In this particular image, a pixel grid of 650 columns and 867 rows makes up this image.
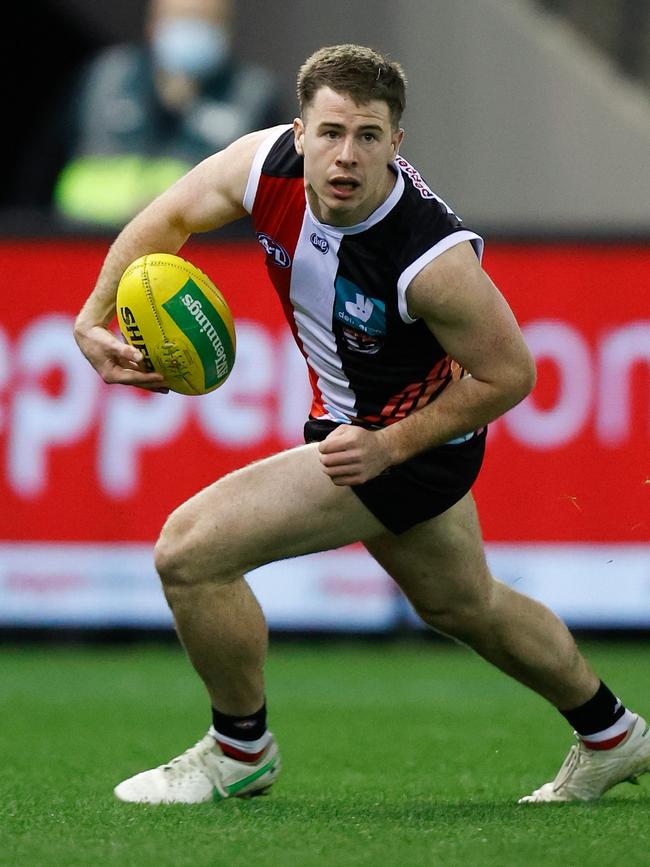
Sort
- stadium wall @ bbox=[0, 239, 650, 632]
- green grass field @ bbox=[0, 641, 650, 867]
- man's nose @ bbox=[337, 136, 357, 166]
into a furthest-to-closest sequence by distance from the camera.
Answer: stadium wall @ bbox=[0, 239, 650, 632] → man's nose @ bbox=[337, 136, 357, 166] → green grass field @ bbox=[0, 641, 650, 867]

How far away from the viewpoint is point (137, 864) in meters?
4.44

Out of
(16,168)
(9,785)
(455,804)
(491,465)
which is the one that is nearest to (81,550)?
(491,465)

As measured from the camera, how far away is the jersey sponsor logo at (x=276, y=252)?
5.34 metres

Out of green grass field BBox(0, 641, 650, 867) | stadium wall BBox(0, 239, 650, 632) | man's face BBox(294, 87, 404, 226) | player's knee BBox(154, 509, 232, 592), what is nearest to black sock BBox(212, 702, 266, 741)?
green grass field BBox(0, 641, 650, 867)

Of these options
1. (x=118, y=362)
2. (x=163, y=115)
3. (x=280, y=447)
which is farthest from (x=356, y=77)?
(x=163, y=115)

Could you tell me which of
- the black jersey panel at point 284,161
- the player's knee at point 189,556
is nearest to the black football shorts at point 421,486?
the player's knee at point 189,556

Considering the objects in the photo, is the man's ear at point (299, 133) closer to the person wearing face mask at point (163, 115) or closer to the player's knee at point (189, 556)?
the player's knee at point (189, 556)

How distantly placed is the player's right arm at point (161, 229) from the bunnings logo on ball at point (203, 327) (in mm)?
154

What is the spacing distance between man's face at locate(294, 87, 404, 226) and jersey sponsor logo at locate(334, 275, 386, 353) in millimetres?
247

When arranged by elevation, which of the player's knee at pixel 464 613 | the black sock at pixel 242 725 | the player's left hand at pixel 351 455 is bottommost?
the black sock at pixel 242 725

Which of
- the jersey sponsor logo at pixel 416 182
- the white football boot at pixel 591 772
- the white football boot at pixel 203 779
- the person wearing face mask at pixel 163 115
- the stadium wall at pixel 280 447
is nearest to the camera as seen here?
the jersey sponsor logo at pixel 416 182

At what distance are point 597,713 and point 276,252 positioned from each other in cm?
181

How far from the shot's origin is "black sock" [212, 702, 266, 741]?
18.3ft

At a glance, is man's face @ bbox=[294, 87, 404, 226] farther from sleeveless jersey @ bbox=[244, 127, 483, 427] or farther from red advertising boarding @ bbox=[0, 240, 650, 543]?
red advertising boarding @ bbox=[0, 240, 650, 543]
